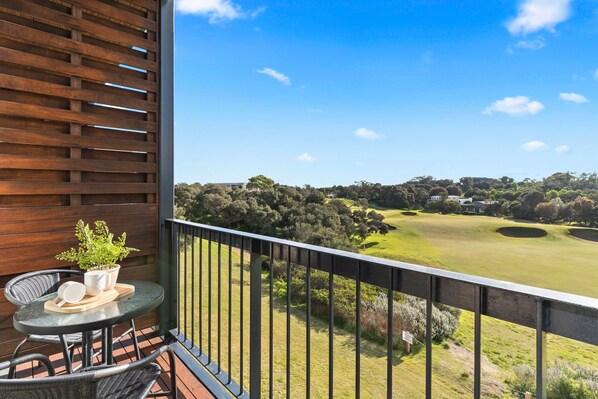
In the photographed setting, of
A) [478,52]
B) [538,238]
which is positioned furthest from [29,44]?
[478,52]

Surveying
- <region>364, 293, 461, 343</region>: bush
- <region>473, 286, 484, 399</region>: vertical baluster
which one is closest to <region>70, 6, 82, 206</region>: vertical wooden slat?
<region>473, 286, 484, 399</region>: vertical baluster

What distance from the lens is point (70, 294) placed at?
1602 mm

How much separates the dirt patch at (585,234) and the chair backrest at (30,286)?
11.4 meters

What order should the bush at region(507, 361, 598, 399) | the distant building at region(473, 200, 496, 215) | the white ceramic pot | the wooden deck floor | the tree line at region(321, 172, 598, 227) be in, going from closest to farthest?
the white ceramic pot, the wooden deck floor, the tree line at region(321, 172, 598, 227), the distant building at region(473, 200, 496, 215), the bush at region(507, 361, 598, 399)

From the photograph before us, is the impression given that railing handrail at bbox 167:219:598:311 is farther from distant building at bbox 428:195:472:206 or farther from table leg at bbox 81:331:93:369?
distant building at bbox 428:195:472:206

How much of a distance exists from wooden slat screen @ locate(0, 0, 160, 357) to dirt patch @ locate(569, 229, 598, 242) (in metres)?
10.8

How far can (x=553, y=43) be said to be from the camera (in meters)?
17.5

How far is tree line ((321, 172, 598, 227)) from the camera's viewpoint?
834cm

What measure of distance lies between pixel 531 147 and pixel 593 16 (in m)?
7.47

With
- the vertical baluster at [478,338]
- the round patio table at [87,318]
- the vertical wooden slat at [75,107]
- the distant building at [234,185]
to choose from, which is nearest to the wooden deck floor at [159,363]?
the round patio table at [87,318]

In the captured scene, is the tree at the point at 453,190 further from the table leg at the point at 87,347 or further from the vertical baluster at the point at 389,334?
the table leg at the point at 87,347

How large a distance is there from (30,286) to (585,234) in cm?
1192

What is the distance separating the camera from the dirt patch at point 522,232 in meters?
9.72

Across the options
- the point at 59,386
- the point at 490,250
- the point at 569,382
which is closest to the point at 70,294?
the point at 59,386
